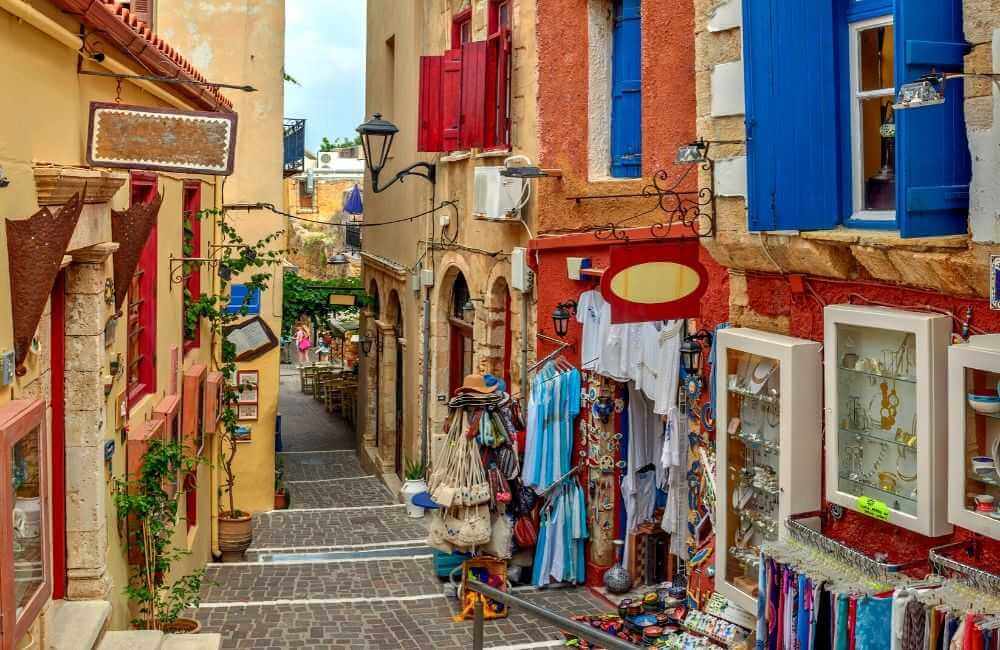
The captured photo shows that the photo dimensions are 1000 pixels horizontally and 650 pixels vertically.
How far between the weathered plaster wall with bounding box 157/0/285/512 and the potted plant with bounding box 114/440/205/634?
8.42 meters

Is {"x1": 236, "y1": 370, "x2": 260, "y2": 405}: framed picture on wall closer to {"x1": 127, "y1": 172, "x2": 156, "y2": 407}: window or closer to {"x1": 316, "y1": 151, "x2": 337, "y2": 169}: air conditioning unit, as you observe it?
{"x1": 127, "y1": 172, "x2": 156, "y2": 407}: window

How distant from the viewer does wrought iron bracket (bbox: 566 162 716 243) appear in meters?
7.23

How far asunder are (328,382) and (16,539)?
24.8 meters

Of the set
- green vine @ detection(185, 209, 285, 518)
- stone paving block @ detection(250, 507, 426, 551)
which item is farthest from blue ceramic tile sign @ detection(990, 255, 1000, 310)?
stone paving block @ detection(250, 507, 426, 551)

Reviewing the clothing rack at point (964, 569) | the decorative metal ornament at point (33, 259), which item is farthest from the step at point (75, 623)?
the clothing rack at point (964, 569)

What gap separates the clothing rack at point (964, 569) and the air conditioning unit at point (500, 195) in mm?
7338

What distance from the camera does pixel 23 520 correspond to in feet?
19.1

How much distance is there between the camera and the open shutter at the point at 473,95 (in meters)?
13.3

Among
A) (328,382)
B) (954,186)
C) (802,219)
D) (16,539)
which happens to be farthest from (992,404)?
(328,382)

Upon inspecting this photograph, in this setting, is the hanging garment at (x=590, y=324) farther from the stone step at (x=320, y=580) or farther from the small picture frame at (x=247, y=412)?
the small picture frame at (x=247, y=412)

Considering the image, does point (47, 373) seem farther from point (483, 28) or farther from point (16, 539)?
point (483, 28)

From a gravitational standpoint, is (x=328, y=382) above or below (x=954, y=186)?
below

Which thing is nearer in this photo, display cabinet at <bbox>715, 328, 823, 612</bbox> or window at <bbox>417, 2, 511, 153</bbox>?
display cabinet at <bbox>715, 328, 823, 612</bbox>

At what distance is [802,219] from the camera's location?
20.6 ft
